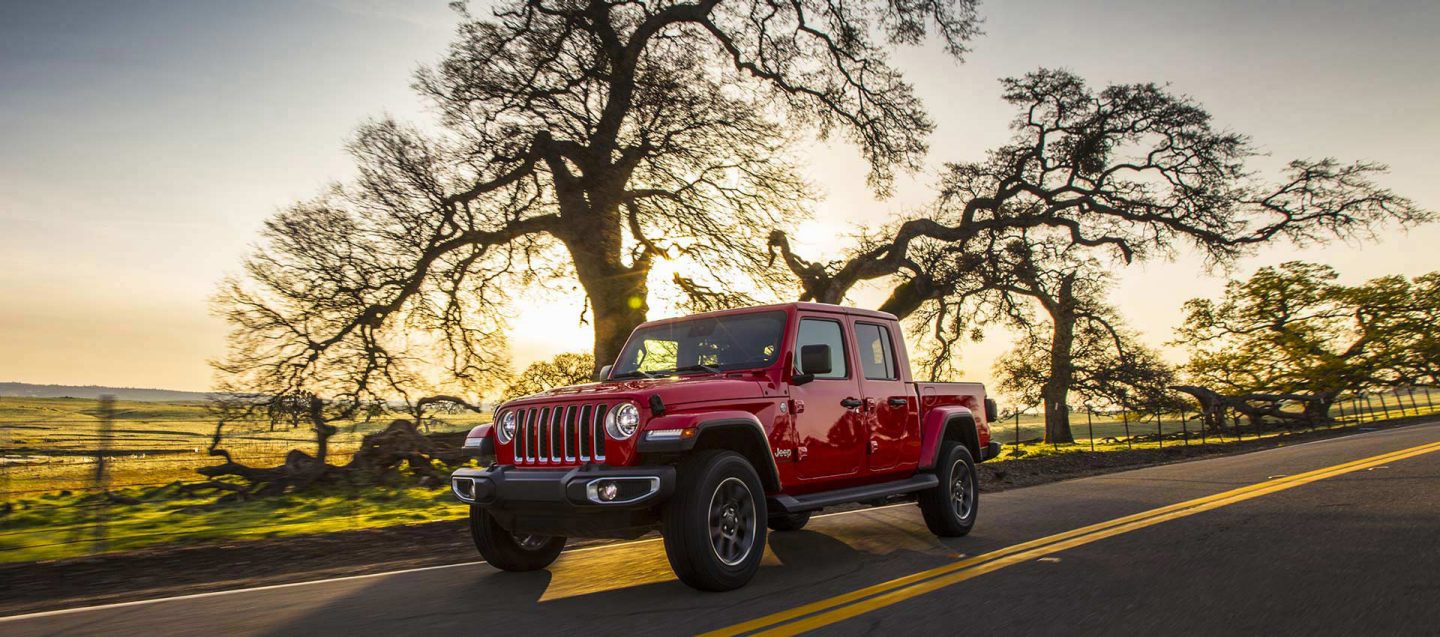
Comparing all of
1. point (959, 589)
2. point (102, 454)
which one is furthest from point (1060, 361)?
point (102, 454)

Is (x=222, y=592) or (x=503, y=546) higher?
(x=503, y=546)

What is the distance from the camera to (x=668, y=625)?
512cm

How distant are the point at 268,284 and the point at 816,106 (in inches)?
557

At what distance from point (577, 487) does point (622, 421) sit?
1.73 ft

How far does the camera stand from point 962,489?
351 inches

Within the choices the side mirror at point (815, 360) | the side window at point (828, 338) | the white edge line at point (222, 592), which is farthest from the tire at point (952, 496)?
the white edge line at point (222, 592)

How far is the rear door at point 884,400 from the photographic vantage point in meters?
7.98

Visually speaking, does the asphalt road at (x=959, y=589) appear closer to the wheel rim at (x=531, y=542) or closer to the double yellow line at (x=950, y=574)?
the double yellow line at (x=950, y=574)

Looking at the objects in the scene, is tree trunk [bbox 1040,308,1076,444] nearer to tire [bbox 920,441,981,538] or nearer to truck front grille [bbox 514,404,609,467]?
tire [bbox 920,441,981,538]

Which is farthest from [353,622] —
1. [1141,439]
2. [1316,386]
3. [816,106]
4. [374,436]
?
[1316,386]

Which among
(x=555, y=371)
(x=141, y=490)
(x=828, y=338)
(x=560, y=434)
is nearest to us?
(x=560, y=434)

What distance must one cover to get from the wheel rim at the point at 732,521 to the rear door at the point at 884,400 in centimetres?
188

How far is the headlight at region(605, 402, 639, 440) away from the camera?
5957 millimetres

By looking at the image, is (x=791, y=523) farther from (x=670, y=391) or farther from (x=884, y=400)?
(x=670, y=391)
